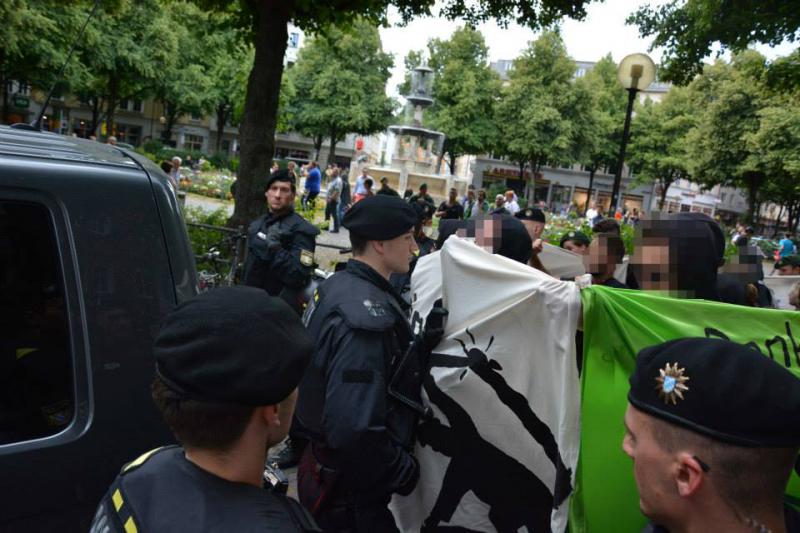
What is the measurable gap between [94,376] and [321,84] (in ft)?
161

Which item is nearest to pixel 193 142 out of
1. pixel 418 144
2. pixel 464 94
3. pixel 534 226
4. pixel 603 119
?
pixel 464 94

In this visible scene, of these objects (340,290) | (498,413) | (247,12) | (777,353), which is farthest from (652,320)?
(247,12)

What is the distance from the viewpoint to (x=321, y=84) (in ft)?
159

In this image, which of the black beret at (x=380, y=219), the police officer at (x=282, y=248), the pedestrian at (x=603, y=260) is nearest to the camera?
the black beret at (x=380, y=219)

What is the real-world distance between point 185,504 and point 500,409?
1659 millimetres

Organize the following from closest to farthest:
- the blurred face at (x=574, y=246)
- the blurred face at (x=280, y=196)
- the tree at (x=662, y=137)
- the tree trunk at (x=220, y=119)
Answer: the blurred face at (x=280, y=196) < the blurred face at (x=574, y=246) < the tree trunk at (x=220, y=119) < the tree at (x=662, y=137)

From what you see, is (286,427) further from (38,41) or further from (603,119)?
(603,119)

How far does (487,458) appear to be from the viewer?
8.85 feet

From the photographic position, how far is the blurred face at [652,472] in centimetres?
142

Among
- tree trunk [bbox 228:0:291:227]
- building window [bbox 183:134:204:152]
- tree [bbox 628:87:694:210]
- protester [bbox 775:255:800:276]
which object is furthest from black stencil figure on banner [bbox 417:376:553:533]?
building window [bbox 183:134:204:152]

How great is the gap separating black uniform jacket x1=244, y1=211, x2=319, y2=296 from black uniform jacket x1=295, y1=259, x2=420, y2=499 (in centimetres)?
290

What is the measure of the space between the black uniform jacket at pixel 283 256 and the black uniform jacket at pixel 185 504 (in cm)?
422

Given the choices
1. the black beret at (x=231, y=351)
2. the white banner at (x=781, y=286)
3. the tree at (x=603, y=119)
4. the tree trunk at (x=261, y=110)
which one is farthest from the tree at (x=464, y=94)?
the black beret at (x=231, y=351)

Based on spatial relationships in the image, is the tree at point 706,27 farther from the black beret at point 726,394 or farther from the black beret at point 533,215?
the black beret at point 726,394
